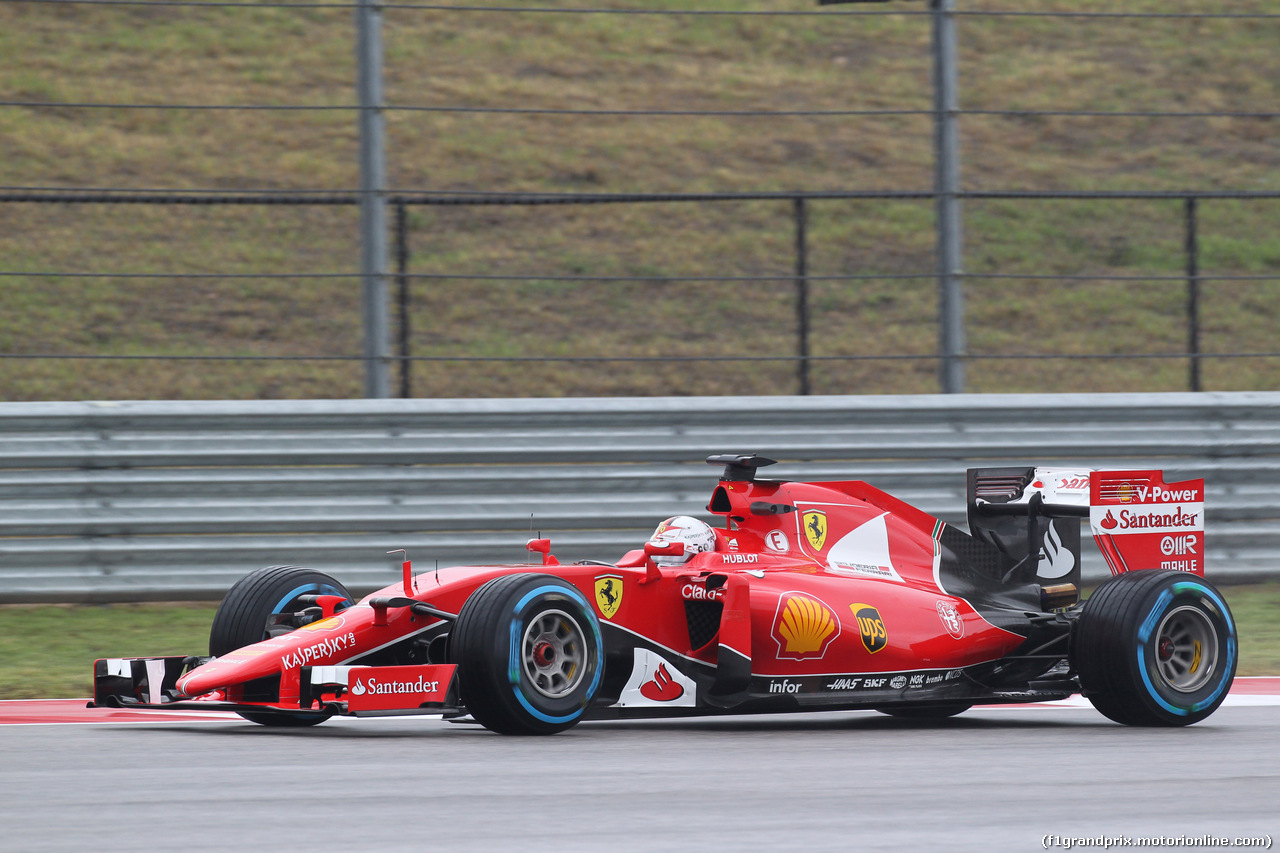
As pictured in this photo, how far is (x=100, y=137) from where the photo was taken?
18969 mm

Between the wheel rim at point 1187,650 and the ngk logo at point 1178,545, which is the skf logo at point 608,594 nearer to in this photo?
the wheel rim at point 1187,650

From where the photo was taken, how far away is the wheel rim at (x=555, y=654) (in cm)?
659

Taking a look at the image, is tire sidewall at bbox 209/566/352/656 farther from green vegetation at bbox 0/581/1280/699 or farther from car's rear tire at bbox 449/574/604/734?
green vegetation at bbox 0/581/1280/699

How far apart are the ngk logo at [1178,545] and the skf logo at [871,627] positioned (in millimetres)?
1544

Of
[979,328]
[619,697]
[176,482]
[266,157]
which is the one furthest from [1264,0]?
[619,697]

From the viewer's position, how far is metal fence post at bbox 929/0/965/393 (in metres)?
11.6

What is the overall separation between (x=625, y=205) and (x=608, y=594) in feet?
39.8

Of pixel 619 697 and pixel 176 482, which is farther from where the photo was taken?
pixel 176 482

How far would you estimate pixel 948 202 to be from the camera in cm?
1161

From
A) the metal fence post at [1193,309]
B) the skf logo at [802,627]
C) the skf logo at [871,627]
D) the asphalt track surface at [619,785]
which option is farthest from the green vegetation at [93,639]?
the skf logo at [802,627]

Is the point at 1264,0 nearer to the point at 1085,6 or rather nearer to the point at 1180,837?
the point at 1085,6

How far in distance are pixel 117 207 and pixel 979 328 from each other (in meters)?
8.34

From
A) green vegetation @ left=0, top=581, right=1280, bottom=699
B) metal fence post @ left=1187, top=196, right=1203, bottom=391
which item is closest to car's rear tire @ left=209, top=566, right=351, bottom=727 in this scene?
green vegetation @ left=0, top=581, right=1280, bottom=699

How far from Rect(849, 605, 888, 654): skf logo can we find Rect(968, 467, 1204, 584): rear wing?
3.62 ft
